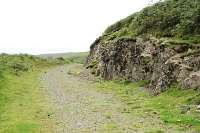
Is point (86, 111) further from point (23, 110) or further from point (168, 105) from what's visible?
point (168, 105)

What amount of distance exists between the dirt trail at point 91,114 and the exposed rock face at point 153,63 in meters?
5.97

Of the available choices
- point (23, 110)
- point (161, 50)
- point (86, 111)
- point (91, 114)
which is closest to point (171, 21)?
point (161, 50)

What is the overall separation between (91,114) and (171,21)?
26952 millimetres

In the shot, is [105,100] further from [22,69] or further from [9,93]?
[22,69]

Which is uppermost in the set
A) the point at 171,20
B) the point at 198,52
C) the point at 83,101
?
the point at 171,20

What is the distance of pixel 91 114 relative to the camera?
35438 mm

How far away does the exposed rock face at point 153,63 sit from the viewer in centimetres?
4312

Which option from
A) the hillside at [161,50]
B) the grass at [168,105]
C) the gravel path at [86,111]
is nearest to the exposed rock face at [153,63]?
the hillside at [161,50]

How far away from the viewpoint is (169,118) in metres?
31.2

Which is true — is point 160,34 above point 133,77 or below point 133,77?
Answer: above

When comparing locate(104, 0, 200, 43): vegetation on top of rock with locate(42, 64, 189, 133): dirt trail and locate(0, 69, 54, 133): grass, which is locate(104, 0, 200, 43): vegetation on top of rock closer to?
locate(42, 64, 189, 133): dirt trail

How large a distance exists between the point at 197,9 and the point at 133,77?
12.3 meters

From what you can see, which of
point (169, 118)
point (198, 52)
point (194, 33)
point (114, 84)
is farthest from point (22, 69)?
point (169, 118)

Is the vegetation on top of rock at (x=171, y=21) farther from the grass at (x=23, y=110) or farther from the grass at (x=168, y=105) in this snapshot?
the grass at (x=23, y=110)
